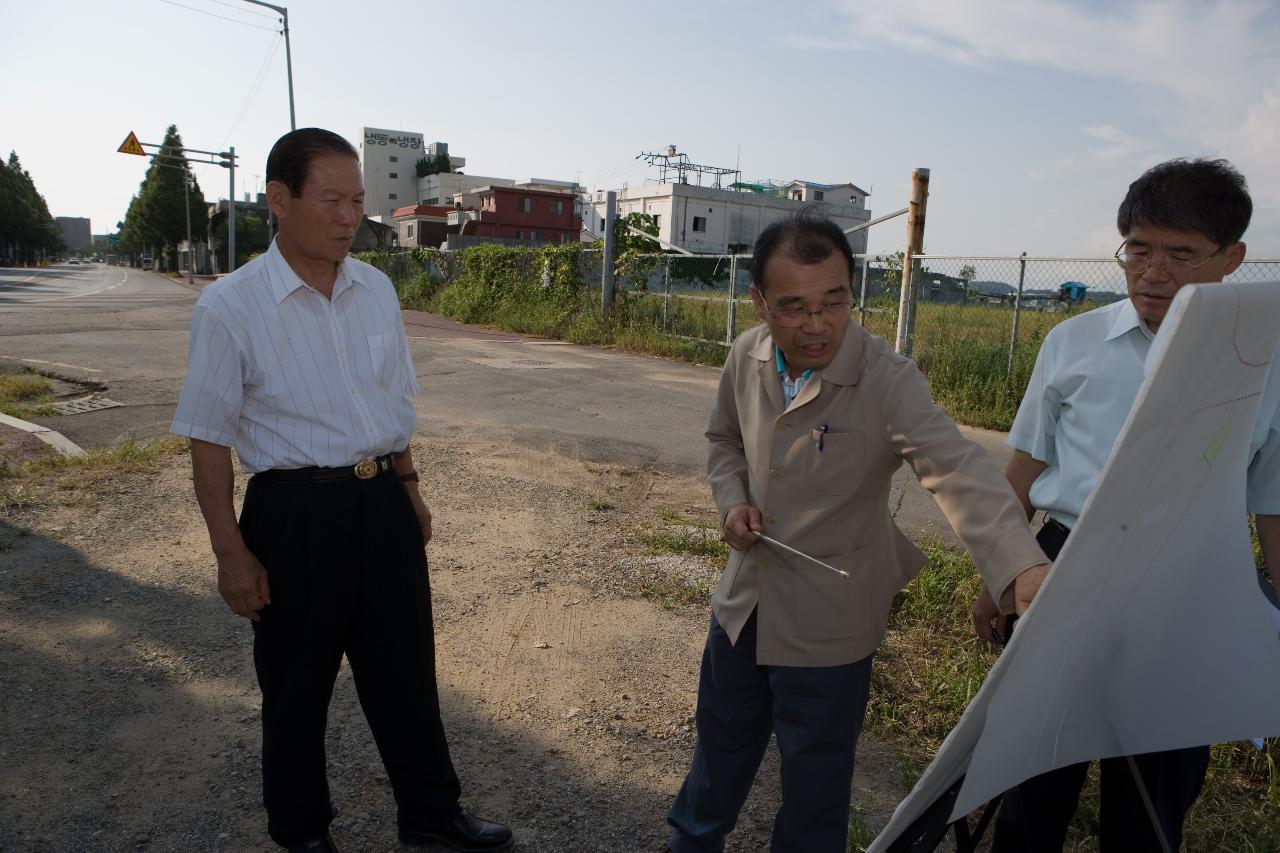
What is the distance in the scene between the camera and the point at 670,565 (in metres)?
4.87

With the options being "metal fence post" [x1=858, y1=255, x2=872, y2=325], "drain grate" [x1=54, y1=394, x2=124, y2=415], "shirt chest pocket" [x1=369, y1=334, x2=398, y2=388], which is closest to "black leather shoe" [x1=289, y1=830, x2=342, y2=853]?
"shirt chest pocket" [x1=369, y1=334, x2=398, y2=388]

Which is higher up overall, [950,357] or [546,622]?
[950,357]

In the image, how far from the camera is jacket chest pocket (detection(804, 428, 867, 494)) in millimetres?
2039

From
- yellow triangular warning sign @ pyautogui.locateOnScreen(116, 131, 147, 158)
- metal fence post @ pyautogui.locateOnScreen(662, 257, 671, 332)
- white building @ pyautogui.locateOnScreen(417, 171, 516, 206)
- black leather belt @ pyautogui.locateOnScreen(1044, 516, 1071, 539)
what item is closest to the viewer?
black leather belt @ pyautogui.locateOnScreen(1044, 516, 1071, 539)

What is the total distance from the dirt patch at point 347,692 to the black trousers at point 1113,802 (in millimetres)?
679

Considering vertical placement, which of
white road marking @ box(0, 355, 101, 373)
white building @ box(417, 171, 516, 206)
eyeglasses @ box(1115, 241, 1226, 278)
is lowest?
white road marking @ box(0, 355, 101, 373)

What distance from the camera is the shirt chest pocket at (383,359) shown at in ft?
8.09

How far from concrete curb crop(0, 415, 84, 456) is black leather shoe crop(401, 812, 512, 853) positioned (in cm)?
560

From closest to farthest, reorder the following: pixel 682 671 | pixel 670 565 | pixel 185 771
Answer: pixel 185 771 < pixel 682 671 < pixel 670 565

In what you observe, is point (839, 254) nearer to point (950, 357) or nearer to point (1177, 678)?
point (1177, 678)

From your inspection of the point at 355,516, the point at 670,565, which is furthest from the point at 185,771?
the point at 670,565

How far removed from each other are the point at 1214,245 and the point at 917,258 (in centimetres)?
879

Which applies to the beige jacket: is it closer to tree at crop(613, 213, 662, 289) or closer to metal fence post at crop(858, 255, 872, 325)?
metal fence post at crop(858, 255, 872, 325)

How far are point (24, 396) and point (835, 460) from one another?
9.68m
